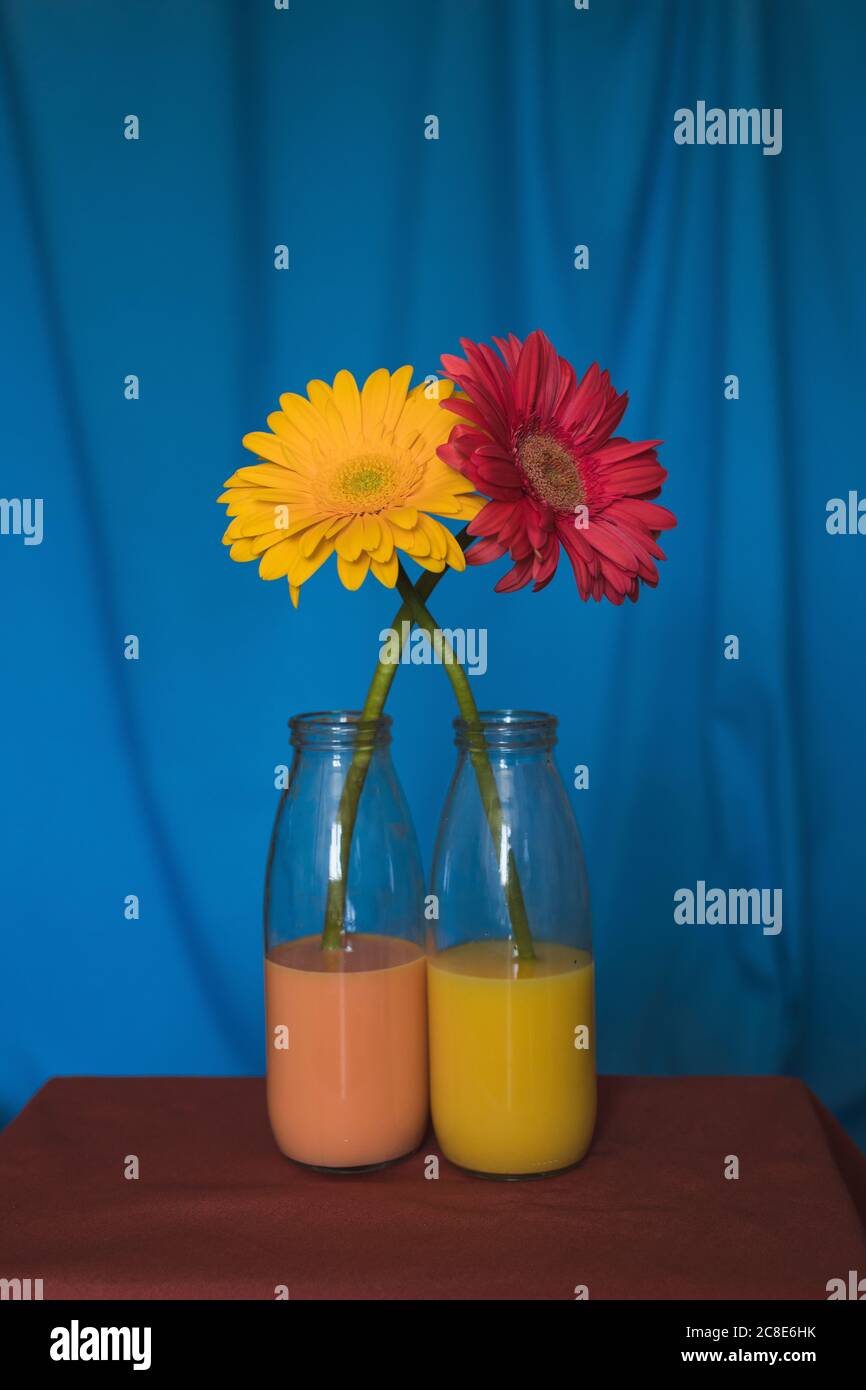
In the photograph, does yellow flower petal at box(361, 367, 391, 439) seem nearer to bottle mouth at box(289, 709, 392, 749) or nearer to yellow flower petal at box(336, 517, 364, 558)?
yellow flower petal at box(336, 517, 364, 558)

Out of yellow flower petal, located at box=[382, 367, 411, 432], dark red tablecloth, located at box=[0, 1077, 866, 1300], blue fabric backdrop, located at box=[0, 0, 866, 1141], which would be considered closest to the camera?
dark red tablecloth, located at box=[0, 1077, 866, 1300]

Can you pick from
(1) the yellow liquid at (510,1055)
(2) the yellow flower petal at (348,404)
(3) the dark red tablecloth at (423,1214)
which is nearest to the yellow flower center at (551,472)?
(2) the yellow flower petal at (348,404)

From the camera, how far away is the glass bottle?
83 cm

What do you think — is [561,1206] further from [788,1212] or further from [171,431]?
[171,431]

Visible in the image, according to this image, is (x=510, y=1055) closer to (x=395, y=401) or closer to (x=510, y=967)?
(x=510, y=967)

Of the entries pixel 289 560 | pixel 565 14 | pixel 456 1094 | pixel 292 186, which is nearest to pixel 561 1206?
pixel 456 1094

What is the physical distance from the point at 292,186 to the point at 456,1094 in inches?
42.2

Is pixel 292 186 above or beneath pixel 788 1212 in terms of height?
above

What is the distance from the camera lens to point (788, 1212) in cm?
80

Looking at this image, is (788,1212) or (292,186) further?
(292,186)

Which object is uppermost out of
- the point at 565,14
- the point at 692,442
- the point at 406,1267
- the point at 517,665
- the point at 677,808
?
the point at 565,14

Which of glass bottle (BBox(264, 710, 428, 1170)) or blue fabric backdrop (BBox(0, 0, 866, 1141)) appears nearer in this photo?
glass bottle (BBox(264, 710, 428, 1170))

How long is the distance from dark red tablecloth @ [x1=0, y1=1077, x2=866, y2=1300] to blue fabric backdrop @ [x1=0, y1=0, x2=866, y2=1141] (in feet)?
1.95

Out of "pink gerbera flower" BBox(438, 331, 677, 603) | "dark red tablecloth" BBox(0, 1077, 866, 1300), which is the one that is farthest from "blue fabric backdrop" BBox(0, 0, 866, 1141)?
"pink gerbera flower" BBox(438, 331, 677, 603)
